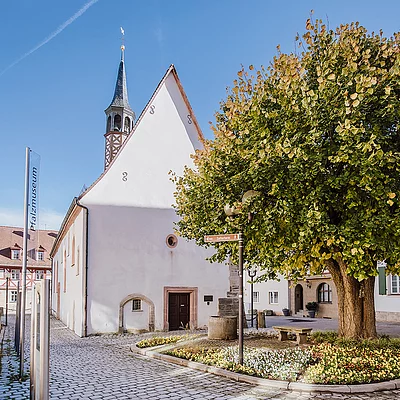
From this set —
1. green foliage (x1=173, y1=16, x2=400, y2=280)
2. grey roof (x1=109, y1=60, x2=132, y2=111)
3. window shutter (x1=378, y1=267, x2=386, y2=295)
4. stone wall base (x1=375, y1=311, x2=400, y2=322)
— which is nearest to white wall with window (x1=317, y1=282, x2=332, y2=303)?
stone wall base (x1=375, y1=311, x2=400, y2=322)

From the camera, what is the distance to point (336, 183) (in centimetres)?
1141

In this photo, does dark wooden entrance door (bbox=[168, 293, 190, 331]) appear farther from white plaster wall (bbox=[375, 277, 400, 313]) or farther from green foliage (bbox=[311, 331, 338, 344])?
white plaster wall (bbox=[375, 277, 400, 313])

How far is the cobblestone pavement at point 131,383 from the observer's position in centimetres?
877

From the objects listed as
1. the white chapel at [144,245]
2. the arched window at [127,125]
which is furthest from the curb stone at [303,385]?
the arched window at [127,125]

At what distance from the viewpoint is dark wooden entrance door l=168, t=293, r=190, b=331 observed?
21797mm

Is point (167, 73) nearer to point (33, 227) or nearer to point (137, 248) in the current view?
point (137, 248)

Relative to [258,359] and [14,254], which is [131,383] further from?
[14,254]

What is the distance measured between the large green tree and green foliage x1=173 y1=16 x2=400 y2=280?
28 millimetres

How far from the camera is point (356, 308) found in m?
13.7

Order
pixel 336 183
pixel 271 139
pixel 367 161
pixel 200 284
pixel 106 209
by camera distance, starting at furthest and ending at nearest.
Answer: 1. pixel 200 284
2. pixel 106 209
3. pixel 271 139
4. pixel 336 183
5. pixel 367 161

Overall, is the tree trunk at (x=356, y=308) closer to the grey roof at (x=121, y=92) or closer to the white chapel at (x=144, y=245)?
the white chapel at (x=144, y=245)

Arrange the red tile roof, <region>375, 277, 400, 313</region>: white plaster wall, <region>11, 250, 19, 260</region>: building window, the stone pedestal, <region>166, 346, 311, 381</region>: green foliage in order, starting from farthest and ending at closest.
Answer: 1. <region>11, 250, 19, 260</region>: building window
2. the red tile roof
3. <region>375, 277, 400, 313</region>: white plaster wall
4. the stone pedestal
5. <region>166, 346, 311, 381</region>: green foliage

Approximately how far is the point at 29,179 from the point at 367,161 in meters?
7.30

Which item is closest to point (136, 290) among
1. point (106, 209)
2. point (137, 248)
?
point (137, 248)
